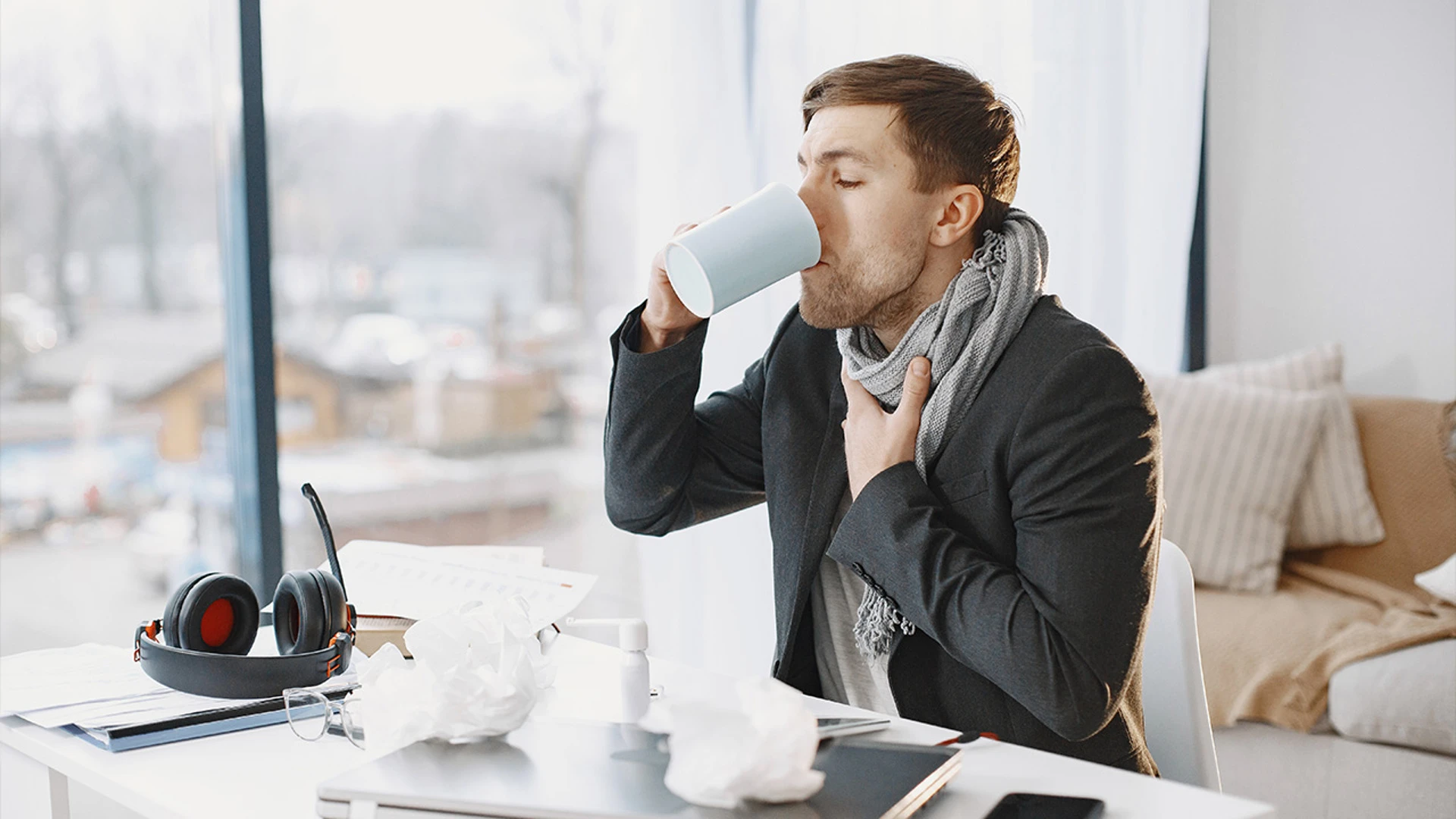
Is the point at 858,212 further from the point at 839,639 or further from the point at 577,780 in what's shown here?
the point at 577,780

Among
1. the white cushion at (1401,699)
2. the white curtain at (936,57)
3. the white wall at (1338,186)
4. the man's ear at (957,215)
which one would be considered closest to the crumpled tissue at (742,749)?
the man's ear at (957,215)

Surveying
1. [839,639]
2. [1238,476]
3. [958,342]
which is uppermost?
[958,342]

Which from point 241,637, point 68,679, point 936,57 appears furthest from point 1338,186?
point 68,679

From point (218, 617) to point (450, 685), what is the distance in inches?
14.8

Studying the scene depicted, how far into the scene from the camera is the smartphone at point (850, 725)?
0.96m

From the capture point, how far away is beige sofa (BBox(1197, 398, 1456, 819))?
2.13 metres

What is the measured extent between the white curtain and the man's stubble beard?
772mm

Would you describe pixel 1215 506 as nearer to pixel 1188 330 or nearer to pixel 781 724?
pixel 1188 330

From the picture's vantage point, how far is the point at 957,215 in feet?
4.50

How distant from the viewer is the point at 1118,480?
1.16m

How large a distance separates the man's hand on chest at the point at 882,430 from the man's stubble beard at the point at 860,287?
0.29ft

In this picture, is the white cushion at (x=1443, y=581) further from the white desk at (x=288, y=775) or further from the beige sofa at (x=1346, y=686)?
the white desk at (x=288, y=775)

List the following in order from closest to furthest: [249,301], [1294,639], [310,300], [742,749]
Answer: [742,749] < [249,301] < [1294,639] < [310,300]

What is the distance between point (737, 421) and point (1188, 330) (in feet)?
7.52
